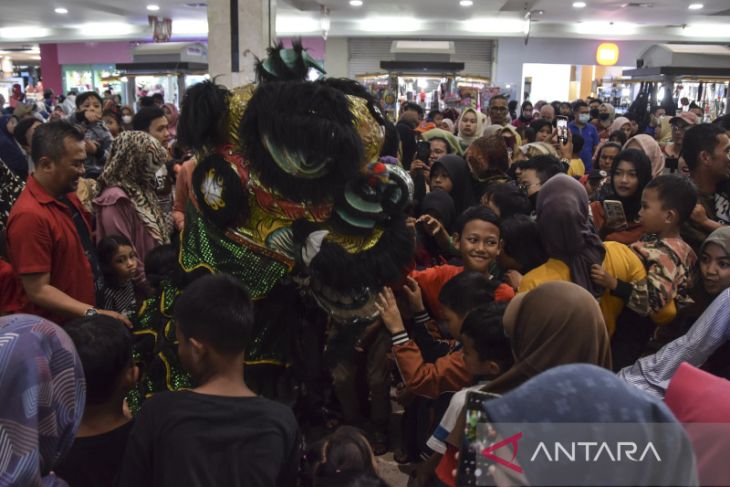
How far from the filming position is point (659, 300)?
2330mm

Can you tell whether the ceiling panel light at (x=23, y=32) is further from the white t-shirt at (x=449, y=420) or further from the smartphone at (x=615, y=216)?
the white t-shirt at (x=449, y=420)

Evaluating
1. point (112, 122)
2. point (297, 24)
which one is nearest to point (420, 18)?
point (297, 24)

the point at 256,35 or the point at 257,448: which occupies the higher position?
the point at 256,35

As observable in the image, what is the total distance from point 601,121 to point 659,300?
746cm

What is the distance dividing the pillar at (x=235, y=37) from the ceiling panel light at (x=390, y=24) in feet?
30.7

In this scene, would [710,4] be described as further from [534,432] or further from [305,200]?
[534,432]

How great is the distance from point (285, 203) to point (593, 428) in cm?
133

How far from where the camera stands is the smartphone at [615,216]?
10.0ft

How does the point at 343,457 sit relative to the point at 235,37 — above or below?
below

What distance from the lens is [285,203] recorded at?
1969 mm

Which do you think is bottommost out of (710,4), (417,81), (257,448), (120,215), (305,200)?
(257,448)

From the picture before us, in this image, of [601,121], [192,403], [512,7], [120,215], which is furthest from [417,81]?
[192,403]

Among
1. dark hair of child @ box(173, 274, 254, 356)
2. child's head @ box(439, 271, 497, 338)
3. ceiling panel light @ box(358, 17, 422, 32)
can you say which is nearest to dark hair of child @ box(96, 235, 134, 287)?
dark hair of child @ box(173, 274, 254, 356)

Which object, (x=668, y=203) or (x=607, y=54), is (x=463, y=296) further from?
(x=607, y=54)
